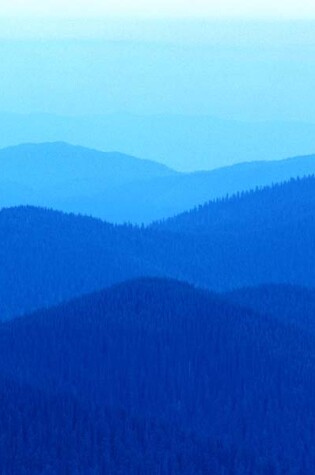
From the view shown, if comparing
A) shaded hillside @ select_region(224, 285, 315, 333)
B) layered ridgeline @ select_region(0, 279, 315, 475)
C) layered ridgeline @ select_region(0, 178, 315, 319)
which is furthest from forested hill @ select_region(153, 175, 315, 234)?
layered ridgeline @ select_region(0, 279, 315, 475)

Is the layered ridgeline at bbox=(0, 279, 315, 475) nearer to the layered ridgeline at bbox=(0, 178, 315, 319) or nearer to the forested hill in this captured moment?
the layered ridgeline at bbox=(0, 178, 315, 319)

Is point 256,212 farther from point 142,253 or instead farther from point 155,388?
point 155,388

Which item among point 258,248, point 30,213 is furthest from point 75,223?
point 258,248

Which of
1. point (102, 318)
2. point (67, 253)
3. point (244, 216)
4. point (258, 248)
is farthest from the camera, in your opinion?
point (244, 216)

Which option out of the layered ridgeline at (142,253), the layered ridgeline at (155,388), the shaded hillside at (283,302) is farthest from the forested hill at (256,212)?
the layered ridgeline at (155,388)

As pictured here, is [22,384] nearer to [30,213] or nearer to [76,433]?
[76,433]

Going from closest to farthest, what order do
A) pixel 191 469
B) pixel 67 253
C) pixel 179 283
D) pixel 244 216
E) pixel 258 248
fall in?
pixel 191 469, pixel 179 283, pixel 67 253, pixel 258 248, pixel 244 216
